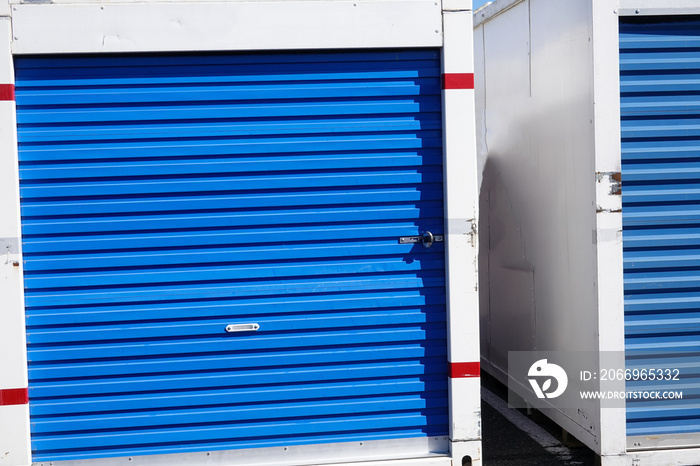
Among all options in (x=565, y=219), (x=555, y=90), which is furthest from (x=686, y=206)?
(x=555, y=90)

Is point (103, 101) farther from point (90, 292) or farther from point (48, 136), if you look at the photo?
point (90, 292)

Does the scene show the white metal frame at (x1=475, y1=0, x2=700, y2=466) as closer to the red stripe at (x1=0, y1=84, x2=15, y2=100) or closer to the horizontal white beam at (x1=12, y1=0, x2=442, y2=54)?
the horizontal white beam at (x1=12, y1=0, x2=442, y2=54)

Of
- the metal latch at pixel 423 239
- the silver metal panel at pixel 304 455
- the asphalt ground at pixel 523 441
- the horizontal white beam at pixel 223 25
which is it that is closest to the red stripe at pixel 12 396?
the silver metal panel at pixel 304 455

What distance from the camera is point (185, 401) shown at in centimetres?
437

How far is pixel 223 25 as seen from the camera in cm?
427

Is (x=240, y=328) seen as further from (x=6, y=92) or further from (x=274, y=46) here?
(x=6, y=92)

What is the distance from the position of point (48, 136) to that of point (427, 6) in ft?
7.24

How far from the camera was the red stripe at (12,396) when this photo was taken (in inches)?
167

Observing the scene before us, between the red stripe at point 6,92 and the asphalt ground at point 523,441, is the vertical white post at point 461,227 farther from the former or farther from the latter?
the red stripe at point 6,92

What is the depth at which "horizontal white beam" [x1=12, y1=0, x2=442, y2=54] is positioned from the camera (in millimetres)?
4207

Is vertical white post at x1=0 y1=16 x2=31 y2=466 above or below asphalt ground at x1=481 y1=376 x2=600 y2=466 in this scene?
above

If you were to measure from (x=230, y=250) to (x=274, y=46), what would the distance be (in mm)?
1151

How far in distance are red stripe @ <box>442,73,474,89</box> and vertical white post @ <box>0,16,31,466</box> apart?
235 centimetres

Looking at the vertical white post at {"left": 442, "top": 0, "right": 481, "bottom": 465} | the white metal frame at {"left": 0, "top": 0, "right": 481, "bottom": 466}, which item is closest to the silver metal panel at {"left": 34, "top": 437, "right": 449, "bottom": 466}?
the white metal frame at {"left": 0, "top": 0, "right": 481, "bottom": 466}
